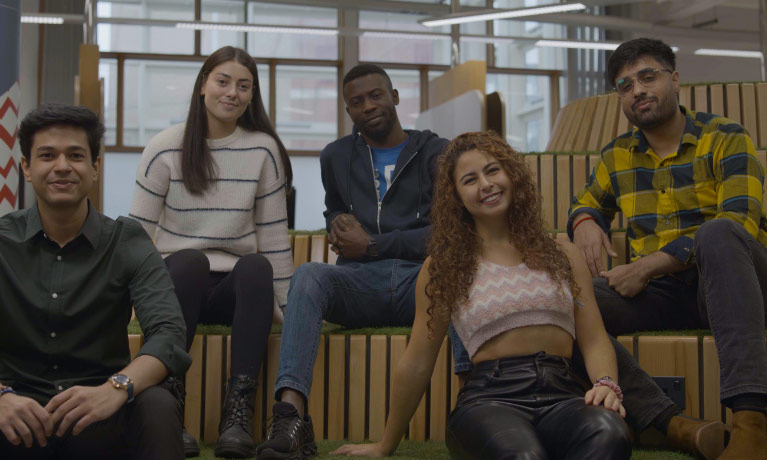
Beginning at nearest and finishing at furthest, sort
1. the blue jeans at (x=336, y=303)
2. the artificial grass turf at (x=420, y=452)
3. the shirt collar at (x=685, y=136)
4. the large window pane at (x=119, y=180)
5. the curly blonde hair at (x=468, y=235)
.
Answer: the curly blonde hair at (x=468, y=235), the artificial grass turf at (x=420, y=452), the blue jeans at (x=336, y=303), the shirt collar at (x=685, y=136), the large window pane at (x=119, y=180)

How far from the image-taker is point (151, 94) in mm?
10766

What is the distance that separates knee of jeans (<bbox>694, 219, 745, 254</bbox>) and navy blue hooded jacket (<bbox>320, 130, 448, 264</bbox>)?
0.87 meters

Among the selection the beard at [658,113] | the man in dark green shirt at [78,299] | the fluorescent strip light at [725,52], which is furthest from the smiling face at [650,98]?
the fluorescent strip light at [725,52]

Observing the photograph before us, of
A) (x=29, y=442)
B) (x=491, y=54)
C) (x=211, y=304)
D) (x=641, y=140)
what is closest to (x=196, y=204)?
(x=211, y=304)

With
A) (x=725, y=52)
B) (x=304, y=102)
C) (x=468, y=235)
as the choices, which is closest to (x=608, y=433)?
(x=468, y=235)

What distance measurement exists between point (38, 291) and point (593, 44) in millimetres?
8596

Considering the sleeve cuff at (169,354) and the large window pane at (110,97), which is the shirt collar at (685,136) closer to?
the sleeve cuff at (169,354)

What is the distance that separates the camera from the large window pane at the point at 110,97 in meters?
10.4

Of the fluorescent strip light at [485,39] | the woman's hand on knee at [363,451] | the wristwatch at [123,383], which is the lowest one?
the woman's hand on knee at [363,451]

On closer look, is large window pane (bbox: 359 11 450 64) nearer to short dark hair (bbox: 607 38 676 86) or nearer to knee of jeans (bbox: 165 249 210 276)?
→ short dark hair (bbox: 607 38 676 86)

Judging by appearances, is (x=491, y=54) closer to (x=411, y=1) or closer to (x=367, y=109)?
(x=411, y=1)

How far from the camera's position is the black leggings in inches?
91.2

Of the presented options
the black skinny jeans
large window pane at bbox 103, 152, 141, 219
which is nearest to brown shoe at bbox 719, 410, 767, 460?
the black skinny jeans

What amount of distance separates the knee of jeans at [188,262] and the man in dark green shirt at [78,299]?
16.3 inches
